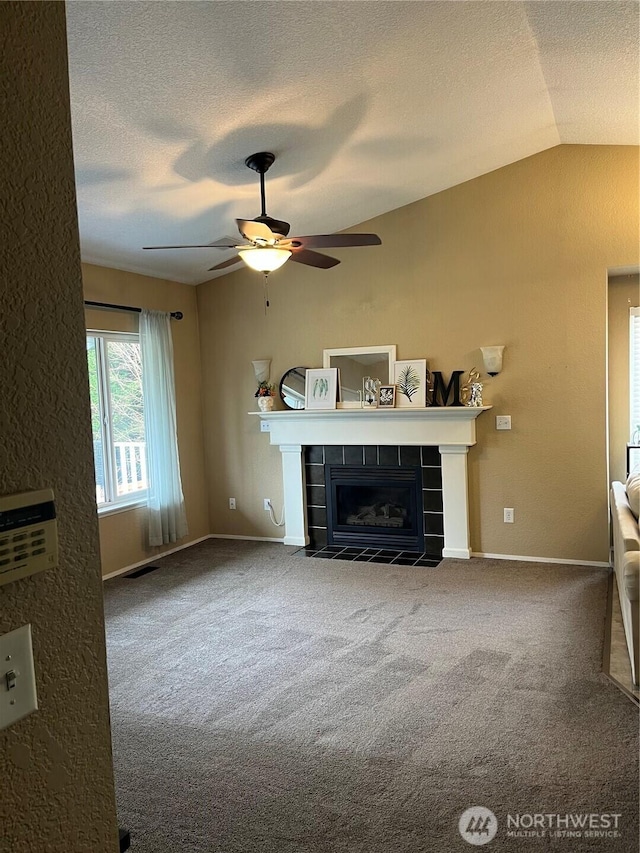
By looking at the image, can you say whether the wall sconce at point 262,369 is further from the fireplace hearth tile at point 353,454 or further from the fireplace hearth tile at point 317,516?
the fireplace hearth tile at point 317,516

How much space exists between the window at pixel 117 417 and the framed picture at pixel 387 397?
206 centimetres

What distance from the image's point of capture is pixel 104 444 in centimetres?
530

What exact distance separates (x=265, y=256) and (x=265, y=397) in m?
2.38

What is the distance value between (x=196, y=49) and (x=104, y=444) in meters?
3.30

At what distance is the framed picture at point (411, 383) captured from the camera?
213 inches

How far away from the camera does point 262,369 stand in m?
6.02

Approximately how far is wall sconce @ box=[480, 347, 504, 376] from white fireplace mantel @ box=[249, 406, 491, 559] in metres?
0.31

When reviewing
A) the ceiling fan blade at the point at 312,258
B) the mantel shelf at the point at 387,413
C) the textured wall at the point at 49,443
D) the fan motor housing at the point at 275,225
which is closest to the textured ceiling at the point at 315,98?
the fan motor housing at the point at 275,225

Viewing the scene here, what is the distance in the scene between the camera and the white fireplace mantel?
527 centimetres

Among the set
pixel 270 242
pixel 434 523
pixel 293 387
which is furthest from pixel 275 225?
pixel 434 523

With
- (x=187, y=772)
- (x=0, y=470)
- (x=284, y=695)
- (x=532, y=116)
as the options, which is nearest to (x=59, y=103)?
(x=0, y=470)

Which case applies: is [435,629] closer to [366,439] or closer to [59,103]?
[366,439]

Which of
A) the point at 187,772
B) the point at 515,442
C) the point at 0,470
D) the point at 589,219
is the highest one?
the point at 589,219

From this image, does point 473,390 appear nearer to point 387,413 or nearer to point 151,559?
point 387,413
